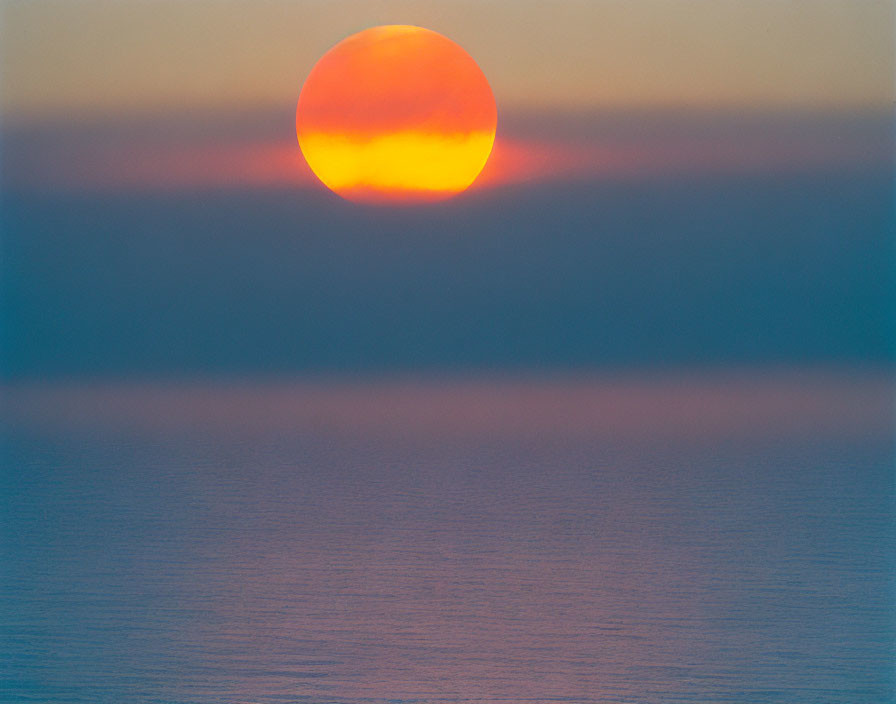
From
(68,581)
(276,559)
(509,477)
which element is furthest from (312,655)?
(509,477)

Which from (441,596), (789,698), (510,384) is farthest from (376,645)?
(510,384)

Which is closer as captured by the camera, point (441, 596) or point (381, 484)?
point (441, 596)

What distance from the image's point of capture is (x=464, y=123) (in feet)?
10.5

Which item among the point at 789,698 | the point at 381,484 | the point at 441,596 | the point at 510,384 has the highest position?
the point at 510,384

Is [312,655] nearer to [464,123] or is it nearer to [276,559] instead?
[276,559]

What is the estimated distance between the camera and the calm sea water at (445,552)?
201 centimetres

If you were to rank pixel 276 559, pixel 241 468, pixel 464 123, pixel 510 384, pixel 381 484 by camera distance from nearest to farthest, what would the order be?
1. pixel 276 559
2. pixel 464 123
3. pixel 381 484
4. pixel 241 468
5. pixel 510 384

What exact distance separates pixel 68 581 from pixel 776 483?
97.9 inches

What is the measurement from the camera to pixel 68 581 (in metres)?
2.52

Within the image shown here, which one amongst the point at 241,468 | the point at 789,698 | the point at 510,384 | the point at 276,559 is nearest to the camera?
the point at 789,698

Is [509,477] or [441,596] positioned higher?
[509,477]

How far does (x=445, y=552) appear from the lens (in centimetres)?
275

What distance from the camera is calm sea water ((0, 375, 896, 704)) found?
201cm

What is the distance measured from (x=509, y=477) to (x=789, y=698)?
1908 millimetres
